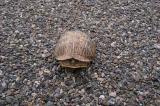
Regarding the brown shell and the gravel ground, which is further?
the brown shell

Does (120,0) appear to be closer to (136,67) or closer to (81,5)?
(81,5)

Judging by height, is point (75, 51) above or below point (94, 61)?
above

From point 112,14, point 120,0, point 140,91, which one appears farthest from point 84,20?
point 140,91

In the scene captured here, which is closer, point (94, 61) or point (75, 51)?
point (75, 51)

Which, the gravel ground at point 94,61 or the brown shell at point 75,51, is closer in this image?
the gravel ground at point 94,61
